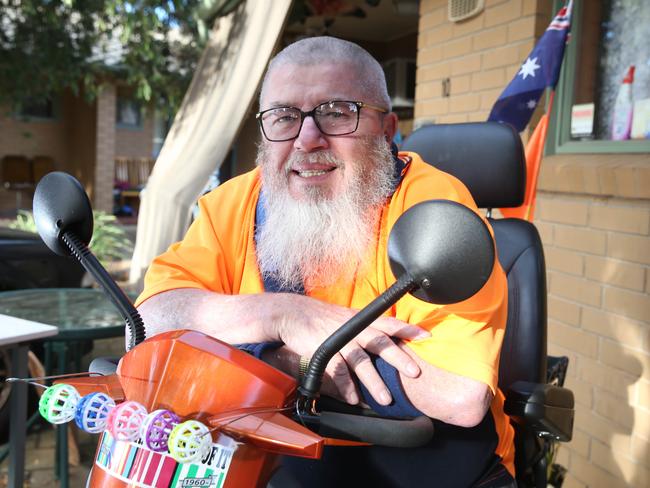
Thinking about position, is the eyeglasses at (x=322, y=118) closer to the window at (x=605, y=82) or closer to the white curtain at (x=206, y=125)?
the window at (x=605, y=82)

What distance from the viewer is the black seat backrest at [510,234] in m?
2.11

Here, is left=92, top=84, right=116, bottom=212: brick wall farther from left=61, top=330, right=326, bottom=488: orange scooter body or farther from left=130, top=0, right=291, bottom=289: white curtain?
left=61, top=330, right=326, bottom=488: orange scooter body

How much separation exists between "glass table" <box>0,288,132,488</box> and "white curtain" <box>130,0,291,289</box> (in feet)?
4.72

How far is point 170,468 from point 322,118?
3.61 feet

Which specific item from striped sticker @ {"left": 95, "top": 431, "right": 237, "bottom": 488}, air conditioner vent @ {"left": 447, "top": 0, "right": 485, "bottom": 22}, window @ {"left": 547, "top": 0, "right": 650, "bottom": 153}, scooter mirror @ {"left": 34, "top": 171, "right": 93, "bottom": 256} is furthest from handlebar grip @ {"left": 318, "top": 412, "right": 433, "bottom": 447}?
air conditioner vent @ {"left": 447, "top": 0, "right": 485, "bottom": 22}

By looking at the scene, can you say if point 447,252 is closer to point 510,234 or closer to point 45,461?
point 510,234

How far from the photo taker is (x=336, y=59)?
179 cm

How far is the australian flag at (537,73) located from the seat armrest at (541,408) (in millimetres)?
1722

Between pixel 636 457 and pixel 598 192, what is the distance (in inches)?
46.7

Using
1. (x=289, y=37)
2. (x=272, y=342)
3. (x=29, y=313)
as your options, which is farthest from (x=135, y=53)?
(x=272, y=342)

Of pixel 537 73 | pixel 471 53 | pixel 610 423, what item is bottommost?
pixel 610 423

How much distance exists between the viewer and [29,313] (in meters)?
3.43

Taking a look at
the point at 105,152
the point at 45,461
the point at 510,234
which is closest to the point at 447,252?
the point at 510,234

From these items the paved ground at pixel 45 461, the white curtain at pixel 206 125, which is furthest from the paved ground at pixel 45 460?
the white curtain at pixel 206 125
